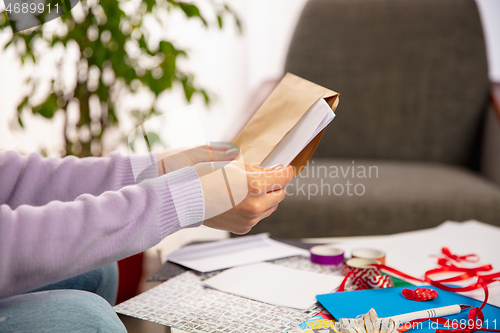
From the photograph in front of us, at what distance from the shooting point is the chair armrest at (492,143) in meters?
1.33

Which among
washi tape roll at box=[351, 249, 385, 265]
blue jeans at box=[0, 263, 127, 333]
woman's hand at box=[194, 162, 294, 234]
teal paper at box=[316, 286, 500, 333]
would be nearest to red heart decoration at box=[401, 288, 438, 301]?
teal paper at box=[316, 286, 500, 333]

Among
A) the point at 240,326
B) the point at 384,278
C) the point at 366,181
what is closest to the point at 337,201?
the point at 366,181

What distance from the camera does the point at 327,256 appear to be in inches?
29.2

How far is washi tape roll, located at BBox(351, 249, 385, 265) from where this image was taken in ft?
2.34

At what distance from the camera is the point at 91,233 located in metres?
0.48

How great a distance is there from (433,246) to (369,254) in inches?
6.6

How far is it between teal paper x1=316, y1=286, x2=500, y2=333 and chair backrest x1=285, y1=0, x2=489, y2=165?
98 centimetres

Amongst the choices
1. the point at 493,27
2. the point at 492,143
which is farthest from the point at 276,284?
the point at 493,27

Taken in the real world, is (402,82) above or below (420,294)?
above

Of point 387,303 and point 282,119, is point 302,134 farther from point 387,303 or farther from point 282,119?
point 387,303

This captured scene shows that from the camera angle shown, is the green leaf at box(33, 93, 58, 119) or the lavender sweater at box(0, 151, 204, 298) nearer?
the lavender sweater at box(0, 151, 204, 298)

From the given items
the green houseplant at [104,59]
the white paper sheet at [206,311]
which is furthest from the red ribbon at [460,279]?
the green houseplant at [104,59]

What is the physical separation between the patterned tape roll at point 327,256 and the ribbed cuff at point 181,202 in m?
0.27

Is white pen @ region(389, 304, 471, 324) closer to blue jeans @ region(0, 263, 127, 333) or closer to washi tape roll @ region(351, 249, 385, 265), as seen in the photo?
washi tape roll @ region(351, 249, 385, 265)
